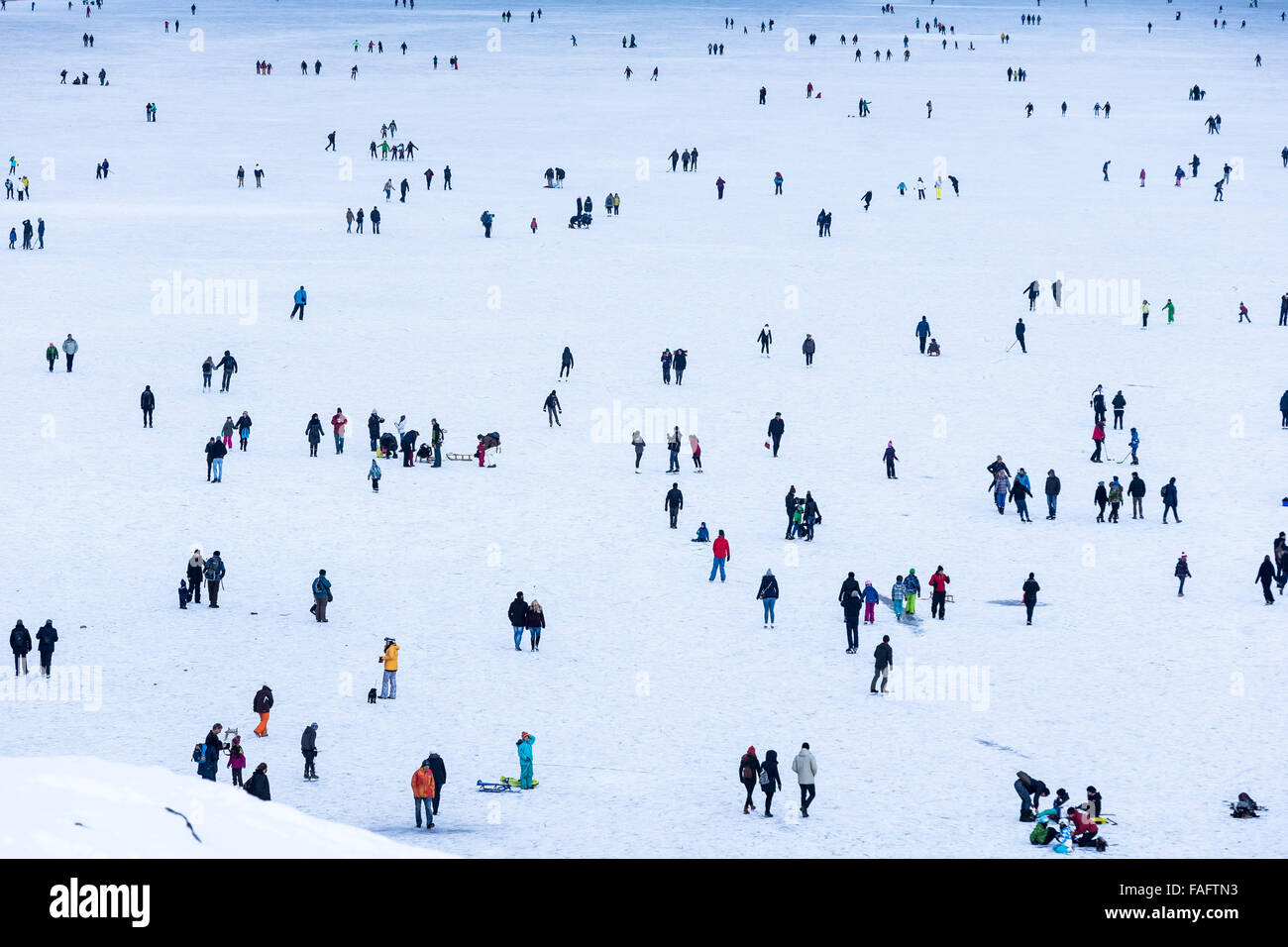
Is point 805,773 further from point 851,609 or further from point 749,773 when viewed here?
point 851,609

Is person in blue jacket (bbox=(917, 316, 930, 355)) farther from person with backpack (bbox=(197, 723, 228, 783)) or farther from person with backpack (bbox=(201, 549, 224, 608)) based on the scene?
person with backpack (bbox=(197, 723, 228, 783))

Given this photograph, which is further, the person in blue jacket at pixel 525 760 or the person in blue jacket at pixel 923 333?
the person in blue jacket at pixel 923 333

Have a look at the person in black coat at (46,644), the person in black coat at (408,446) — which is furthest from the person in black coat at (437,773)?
the person in black coat at (408,446)

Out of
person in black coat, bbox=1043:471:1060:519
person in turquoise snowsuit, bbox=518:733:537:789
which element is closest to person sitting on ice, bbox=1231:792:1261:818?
person in turquoise snowsuit, bbox=518:733:537:789

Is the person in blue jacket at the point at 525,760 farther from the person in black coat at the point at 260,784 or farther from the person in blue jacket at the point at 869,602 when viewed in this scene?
the person in blue jacket at the point at 869,602

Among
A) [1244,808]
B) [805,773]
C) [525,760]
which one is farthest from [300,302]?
[1244,808]
